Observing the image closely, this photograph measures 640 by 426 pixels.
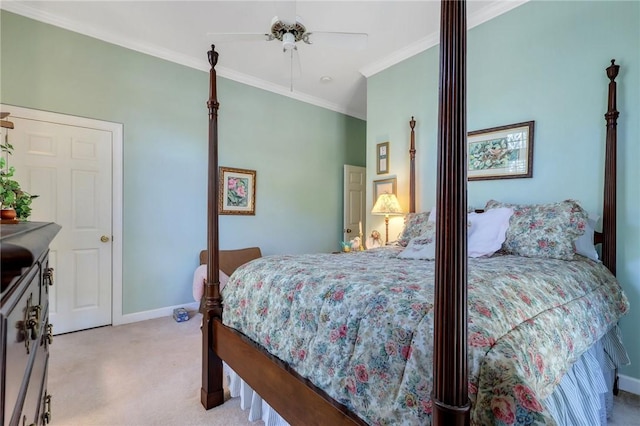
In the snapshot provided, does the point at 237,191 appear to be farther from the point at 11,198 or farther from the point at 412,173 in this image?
the point at 11,198

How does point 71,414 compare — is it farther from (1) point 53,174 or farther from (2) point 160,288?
(1) point 53,174

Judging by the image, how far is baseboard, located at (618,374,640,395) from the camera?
2.01 metres

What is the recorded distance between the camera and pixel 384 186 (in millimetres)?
3680

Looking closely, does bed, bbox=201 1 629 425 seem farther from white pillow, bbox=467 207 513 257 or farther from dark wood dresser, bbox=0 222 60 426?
dark wood dresser, bbox=0 222 60 426

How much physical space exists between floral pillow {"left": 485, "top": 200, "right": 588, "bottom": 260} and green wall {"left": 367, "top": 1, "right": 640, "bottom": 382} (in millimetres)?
402

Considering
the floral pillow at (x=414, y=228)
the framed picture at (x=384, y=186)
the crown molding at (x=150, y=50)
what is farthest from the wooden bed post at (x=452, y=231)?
the crown molding at (x=150, y=50)

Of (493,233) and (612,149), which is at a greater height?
(612,149)

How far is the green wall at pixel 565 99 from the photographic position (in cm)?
205

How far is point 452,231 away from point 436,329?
0.24 meters

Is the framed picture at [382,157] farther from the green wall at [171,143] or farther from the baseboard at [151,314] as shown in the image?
the baseboard at [151,314]

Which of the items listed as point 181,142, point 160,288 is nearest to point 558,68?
point 181,142

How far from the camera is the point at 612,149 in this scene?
80.3 inches

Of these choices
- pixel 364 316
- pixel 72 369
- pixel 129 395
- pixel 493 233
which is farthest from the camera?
pixel 72 369

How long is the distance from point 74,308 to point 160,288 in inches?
29.6
